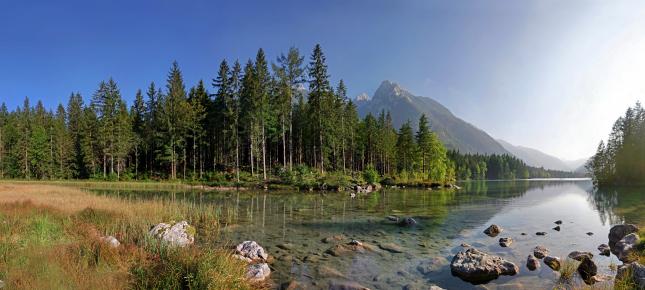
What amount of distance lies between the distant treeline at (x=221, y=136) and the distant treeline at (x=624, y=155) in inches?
1612

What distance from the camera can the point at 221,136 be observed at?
7650 cm

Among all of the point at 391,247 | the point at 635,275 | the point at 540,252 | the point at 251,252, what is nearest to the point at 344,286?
the point at 251,252

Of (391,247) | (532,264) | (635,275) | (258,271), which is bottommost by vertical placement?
(391,247)

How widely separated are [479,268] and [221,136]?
70063 mm

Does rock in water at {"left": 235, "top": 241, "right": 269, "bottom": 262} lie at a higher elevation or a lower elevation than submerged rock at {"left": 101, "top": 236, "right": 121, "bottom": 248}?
lower

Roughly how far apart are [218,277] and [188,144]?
74.1 meters

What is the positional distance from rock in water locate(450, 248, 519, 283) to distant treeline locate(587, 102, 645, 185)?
9585 centimetres

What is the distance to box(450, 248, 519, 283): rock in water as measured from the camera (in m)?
11.9

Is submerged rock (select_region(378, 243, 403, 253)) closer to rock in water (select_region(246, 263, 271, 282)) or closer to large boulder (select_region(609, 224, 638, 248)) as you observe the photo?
rock in water (select_region(246, 263, 271, 282))

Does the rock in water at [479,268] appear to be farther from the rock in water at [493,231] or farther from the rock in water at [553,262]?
the rock in water at [493,231]

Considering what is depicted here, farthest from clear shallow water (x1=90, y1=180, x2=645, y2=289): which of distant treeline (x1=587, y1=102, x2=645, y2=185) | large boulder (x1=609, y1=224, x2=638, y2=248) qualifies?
distant treeline (x1=587, y1=102, x2=645, y2=185)

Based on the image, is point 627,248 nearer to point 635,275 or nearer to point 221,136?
point 635,275

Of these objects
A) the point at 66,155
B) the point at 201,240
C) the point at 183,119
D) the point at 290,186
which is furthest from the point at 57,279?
the point at 66,155

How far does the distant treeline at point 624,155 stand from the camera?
84125 millimetres
